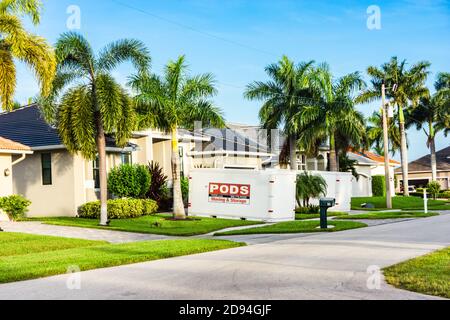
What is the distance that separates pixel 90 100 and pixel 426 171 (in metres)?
57.8

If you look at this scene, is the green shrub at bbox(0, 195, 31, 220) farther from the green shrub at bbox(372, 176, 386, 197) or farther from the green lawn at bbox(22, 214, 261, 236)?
the green shrub at bbox(372, 176, 386, 197)

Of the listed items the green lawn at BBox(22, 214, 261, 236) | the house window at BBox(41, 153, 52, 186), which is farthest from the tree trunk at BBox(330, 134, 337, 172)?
the house window at BBox(41, 153, 52, 186)

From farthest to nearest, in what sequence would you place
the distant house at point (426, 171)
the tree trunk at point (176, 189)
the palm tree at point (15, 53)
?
the distant house at point (426, 171), the tree trunk at point (176, 189), the palm tree at point (15, 53)

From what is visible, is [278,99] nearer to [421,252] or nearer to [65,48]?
[65,48]

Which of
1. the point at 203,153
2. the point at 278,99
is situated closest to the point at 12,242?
the point at 203,153

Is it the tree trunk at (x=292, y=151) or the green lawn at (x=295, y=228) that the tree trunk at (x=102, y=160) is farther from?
the tree trunk at (x=292, y=151)

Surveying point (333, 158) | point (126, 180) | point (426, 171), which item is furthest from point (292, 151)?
point (426, 171)

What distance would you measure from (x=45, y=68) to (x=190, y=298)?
14.2 metres

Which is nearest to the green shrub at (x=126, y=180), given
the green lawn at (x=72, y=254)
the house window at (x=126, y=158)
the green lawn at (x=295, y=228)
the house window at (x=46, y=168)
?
the house window at (x=126, y=158)

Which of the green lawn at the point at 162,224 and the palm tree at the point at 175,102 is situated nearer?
the green lawn at the point at 162,224

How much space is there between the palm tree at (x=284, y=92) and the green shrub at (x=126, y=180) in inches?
458

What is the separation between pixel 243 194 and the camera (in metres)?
27.3

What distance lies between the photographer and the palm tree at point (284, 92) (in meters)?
37.6

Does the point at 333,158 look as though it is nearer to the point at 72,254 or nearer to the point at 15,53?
the point at 15,53
